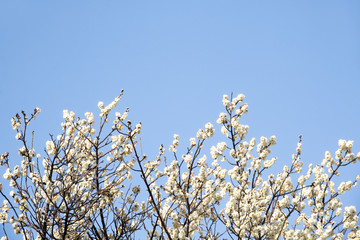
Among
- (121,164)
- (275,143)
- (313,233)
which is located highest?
(275,143)

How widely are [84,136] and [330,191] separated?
3.43 m

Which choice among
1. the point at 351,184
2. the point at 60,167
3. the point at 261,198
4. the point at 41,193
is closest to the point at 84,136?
the point at 60,167

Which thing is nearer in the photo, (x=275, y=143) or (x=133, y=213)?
(x=133, y=213)

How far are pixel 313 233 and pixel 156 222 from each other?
1.97 metres

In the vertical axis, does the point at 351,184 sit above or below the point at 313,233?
above

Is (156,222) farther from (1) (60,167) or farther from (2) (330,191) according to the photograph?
(2) (330,191)

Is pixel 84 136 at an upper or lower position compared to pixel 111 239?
upper

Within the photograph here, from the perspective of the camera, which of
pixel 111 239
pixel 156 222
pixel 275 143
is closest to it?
pixel 156 222

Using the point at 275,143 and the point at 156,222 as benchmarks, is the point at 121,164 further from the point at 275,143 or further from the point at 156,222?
the point at 275,143

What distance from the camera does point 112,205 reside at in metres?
6.21

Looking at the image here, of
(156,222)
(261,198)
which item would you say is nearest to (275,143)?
(261,198)

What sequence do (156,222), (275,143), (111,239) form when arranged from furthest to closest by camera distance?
1. (275,143)
2. (111,239)
3. (156,222)

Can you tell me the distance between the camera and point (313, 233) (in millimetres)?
5984

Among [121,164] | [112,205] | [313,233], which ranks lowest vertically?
[313,233]
